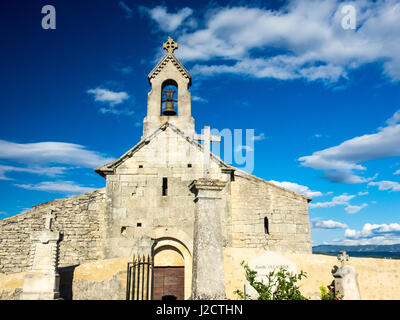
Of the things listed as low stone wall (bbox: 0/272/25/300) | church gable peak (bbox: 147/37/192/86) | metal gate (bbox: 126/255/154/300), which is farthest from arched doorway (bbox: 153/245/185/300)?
church gable peak (bbox: 147/37/192/86)

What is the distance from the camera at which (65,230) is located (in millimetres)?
12781

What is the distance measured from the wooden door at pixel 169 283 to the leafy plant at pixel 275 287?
4.02m

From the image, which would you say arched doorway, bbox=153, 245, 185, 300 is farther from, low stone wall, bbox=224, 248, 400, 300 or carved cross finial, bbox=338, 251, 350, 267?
carved cross finial, bbox=338, 251, 350, 267

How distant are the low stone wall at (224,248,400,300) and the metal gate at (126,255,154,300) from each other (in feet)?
8.48

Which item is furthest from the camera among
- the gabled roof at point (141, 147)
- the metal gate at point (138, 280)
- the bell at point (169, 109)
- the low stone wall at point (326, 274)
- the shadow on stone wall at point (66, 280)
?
the bell at point (169, 109)

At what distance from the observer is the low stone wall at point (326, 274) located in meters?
9.20

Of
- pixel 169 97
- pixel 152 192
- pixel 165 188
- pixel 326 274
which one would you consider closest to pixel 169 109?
pixel 169 97

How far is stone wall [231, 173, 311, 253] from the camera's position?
13188 millimetres

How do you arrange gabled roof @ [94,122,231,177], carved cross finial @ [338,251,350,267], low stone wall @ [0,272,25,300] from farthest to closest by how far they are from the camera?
gabled roof @ [94,122,231,177] → carved cross finial @ [338,251,350,267] → low stone wall @ [0,272,25,300]

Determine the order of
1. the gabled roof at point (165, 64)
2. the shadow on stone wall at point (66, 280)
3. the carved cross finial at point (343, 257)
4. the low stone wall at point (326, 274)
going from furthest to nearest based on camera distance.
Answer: the gabled roof at point (165, 64), the shadow on stone wall at point (66, 280), the low stone wall at point (326, 274), the carved cross finial at point (343, 257)

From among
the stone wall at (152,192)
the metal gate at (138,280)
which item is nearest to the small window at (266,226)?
the stone wall at (152,192)

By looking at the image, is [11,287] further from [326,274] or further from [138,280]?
[326,274]

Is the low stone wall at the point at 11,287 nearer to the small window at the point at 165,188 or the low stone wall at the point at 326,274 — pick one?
the small window at the point at 165,188

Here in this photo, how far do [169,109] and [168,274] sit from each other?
7.25m
